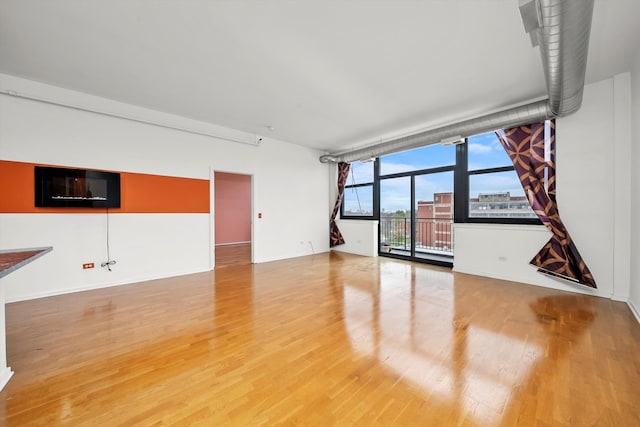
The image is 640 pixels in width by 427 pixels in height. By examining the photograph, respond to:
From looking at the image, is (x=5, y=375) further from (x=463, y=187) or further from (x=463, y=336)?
(x=463, y=187)

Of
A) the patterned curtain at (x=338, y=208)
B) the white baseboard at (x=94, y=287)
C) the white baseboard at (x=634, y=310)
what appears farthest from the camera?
the patterned curtain at (x=338, y=208)

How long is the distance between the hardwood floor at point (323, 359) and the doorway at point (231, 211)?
4.95 m

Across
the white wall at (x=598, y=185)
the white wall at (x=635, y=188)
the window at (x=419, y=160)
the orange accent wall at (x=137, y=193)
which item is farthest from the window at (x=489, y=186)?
the orange accent wall at (x=137, y=193)

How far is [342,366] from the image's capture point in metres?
1.88

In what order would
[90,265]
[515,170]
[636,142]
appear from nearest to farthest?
[636,142] → [90,265] → [515,170]

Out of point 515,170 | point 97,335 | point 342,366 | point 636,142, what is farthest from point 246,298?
point 636,142

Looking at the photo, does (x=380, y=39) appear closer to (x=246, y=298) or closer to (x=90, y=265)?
(x=246, y=298)

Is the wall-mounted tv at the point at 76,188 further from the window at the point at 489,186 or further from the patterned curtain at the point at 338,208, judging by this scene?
the window at the point at 489,186

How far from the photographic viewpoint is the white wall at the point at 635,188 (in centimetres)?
274

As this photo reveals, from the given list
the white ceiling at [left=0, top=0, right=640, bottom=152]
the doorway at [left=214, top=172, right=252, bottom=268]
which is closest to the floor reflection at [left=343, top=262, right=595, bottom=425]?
the white ceiling at [left=0, top=0, right=640, bottom=152]

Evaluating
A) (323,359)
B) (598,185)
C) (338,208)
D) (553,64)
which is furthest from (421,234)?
(323,359)

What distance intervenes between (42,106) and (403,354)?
5659 mm

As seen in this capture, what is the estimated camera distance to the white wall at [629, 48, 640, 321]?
2.74m

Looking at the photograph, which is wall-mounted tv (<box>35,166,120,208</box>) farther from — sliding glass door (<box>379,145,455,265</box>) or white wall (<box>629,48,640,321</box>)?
white wall (<box>629,48,640,321</box>)
